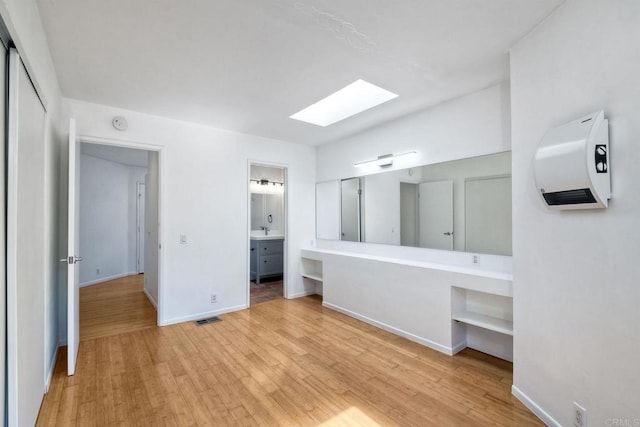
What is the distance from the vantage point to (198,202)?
375 centimetres

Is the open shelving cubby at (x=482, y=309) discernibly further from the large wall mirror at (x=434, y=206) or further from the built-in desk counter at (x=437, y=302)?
the large wall mirror at (x=434, y=206)

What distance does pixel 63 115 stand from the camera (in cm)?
290

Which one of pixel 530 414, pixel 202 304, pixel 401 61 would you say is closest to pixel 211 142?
pixel 202 304

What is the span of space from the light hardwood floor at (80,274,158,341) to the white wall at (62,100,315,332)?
0.48m

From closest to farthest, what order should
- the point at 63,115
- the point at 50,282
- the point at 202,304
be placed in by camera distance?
1. the point at 50,282
2. the point at 63,115
3. the point at 202,304

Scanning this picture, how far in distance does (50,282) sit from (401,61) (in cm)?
328

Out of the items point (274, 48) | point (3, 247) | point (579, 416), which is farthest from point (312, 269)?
point (3, 247)

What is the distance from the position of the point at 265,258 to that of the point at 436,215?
364cm

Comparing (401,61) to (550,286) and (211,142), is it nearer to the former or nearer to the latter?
(550,286)

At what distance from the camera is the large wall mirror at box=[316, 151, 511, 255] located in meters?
2.66

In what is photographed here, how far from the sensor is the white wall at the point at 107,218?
5.55 metres

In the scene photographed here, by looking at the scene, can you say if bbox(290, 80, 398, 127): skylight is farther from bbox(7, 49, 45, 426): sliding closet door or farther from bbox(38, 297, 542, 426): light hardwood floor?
bbox(38, 297, 542, 426): light hardwood floor

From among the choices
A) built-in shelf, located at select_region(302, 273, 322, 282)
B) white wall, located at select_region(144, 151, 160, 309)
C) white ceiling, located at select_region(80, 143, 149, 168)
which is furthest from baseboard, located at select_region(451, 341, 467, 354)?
white ceiling, located at select_region(80, 143, 149, 168)

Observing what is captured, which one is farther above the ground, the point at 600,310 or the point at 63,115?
the point at 63,115
